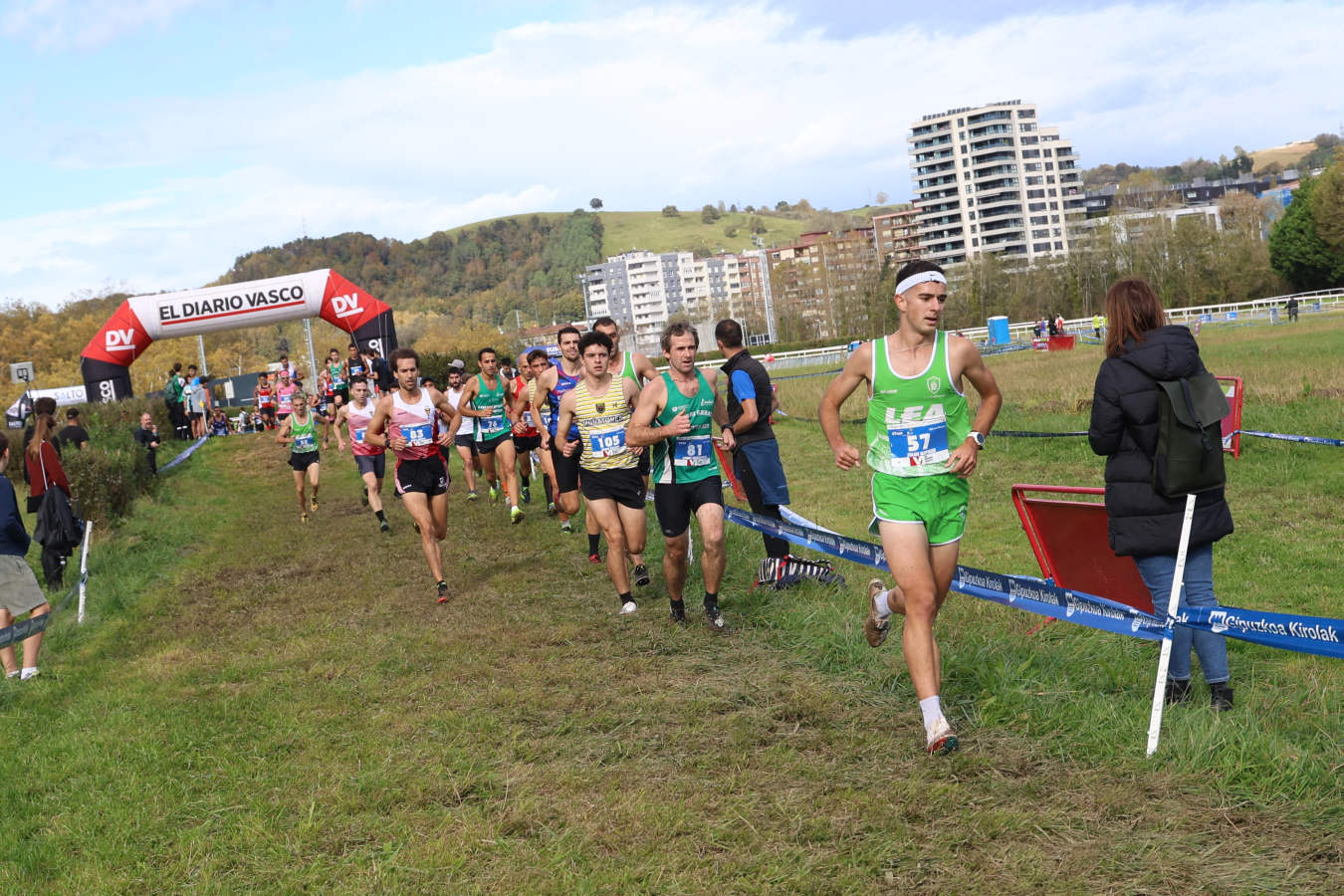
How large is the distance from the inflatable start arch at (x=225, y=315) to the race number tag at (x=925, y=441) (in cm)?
2301

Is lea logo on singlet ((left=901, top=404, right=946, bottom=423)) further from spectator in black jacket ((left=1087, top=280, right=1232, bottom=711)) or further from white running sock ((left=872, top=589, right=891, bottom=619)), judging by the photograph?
white running sock ((left=872, top=589, right=891, bottom=619))

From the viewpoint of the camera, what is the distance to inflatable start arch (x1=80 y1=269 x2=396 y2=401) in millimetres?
27062

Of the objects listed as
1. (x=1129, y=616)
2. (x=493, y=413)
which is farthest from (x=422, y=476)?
(x=1129, y=616)

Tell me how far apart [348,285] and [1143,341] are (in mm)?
24910

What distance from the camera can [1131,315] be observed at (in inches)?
202

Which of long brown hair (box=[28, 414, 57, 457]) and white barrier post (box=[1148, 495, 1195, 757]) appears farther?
long brown hair (box=[28, 414, 57, 457])

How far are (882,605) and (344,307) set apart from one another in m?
23.8

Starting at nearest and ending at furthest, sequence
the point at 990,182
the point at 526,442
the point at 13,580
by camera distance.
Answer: the point at 13,580 → the point at 526,442 → the point at 990,182

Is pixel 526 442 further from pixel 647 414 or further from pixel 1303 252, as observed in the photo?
pixel 1303 252

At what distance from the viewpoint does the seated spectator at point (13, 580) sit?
8.49 meters

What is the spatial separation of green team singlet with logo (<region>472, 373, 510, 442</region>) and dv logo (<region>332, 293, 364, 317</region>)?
573 inches

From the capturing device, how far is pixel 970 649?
6129mm

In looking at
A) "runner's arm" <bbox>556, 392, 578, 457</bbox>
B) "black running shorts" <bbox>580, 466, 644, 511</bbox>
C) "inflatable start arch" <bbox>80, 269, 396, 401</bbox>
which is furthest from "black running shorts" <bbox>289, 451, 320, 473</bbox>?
"inflatable start arch" <bbox>80, 269, 396, 401</bbox>

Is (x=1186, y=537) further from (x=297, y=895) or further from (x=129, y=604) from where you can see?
(x=129, y=604)
